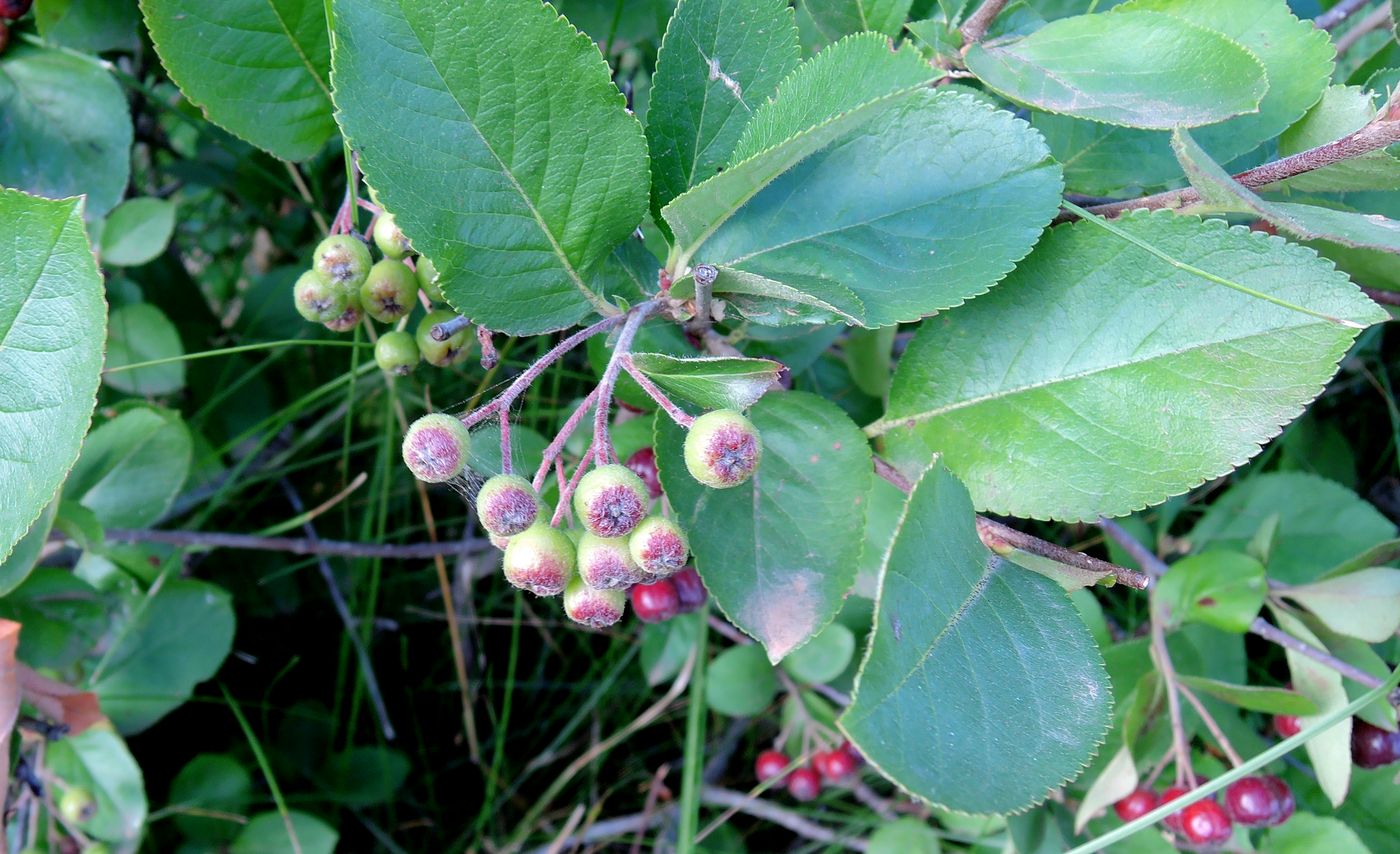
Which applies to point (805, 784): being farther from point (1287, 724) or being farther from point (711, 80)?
point (711, 80)

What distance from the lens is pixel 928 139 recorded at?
1256 mm

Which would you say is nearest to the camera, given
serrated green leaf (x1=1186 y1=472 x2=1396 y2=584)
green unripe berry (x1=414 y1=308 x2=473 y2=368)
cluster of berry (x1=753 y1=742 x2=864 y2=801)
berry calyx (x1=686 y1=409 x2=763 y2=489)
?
berry calyx (x1=686 y1=409 x2=763 y2=489)

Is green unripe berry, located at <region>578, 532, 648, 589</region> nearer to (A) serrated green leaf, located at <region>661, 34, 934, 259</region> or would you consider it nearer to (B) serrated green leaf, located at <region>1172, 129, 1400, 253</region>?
(A) serrated green leaf, located at <region>661, 34, 934, 259</region>

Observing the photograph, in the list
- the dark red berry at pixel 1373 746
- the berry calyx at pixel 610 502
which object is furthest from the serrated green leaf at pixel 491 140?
the dark red berry at pixel 1373 746

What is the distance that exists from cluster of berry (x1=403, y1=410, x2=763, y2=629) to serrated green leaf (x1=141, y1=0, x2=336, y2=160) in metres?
0.70

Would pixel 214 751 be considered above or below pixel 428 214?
below

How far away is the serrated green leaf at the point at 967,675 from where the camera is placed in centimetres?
109

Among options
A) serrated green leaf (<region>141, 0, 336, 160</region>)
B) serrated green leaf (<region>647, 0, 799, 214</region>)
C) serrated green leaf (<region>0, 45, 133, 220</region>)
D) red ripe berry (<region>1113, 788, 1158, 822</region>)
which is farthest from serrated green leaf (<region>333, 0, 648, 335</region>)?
red ripe berry (<region>1113, 788, 1158, 822</region>)

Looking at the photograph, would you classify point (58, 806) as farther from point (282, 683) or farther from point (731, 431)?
point (731, 431)

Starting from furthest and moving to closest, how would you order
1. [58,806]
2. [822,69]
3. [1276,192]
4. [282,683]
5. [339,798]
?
[282,683]
[339,798]
[58,806]
[1276,192]
[822,69]

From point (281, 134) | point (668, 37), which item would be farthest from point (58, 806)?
point (668, 37)

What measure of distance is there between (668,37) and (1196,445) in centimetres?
87

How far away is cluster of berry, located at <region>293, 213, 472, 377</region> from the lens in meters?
1.50

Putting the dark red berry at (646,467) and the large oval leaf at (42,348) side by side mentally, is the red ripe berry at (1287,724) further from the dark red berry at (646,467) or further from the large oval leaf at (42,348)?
the large oval leaf at (42,348)
